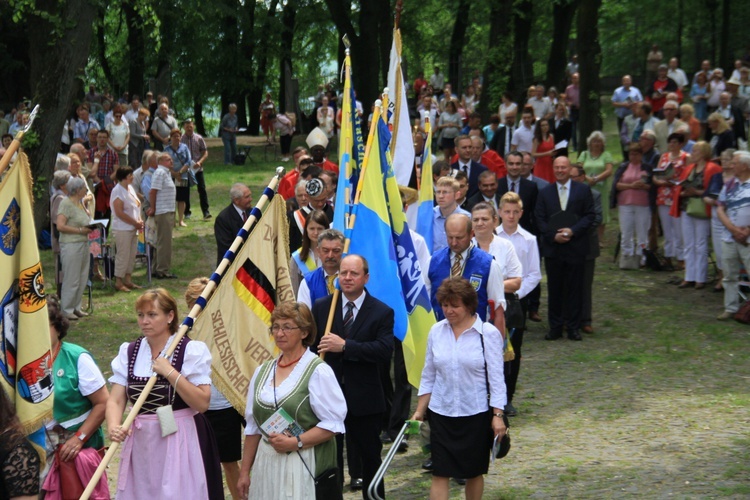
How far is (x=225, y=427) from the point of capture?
7.80 meters

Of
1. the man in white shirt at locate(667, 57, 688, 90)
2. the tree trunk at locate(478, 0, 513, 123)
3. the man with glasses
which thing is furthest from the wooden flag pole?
the man in white shirt at locate(667, 57, 688, 90)

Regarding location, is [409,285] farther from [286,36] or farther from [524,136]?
[286,36]

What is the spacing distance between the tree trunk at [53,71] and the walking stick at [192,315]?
9482 millimetres

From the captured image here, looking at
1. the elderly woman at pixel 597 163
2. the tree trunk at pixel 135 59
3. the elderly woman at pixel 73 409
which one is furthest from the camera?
the tree trunk at pixel 135 59

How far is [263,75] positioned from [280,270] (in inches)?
1489

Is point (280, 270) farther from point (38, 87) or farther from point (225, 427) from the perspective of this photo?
point (38, 87)

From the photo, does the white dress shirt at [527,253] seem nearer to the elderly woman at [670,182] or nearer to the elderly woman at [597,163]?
the elderly woman at [670,182]

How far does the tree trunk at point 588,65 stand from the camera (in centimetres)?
2247

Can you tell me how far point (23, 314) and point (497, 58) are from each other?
2170cm

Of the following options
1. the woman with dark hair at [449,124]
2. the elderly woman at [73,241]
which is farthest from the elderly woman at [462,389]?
the woman with dark hair at [449,124]

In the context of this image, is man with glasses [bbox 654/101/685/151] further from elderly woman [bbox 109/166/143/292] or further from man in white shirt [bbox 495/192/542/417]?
elderly woman [bbox 109/166/143/292]

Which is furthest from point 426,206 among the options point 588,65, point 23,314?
point 588,65

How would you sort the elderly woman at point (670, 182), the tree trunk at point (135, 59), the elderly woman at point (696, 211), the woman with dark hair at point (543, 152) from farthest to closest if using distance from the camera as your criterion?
the tree trunk at point (135, 59), the woman with dark hair at point (543, 152), the elderly woman at point (670, 182), the elderly woman at point (696, 211)

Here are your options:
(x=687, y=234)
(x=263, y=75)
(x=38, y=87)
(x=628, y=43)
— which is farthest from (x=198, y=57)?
(x=687, y=234)
